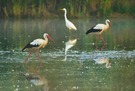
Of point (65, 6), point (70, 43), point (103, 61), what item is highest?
point (103, 61)

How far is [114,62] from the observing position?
1631cm

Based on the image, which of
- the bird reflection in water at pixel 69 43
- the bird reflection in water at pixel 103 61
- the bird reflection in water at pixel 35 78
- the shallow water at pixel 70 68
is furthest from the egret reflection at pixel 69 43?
the bird reflection in water at pixel 35 78

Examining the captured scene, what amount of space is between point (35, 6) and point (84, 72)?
25.7 meters

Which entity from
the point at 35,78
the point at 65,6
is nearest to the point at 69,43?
the point at 35,78

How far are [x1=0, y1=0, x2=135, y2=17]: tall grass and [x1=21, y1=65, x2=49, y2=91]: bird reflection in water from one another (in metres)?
24.5

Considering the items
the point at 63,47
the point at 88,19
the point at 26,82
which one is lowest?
the point at 88,19

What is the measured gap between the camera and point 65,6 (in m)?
40.3

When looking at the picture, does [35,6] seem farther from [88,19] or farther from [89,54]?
[89,54]

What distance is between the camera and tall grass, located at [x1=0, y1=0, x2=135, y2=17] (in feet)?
131

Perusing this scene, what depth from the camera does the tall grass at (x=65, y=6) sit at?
131ft

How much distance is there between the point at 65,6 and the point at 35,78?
1050 inches

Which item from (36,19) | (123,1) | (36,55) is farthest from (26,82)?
(123,1)

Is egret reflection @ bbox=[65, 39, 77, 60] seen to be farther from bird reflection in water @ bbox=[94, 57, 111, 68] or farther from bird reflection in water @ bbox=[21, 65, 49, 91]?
bird reflection in water @ bbox=[21, 65, 49, 91]

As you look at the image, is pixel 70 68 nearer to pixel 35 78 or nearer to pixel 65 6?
pixel 35 78
